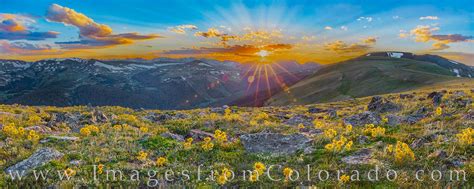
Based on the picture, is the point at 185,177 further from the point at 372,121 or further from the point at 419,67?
the point at 419,67

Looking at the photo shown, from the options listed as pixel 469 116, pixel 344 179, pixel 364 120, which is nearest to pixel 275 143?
pixel 344 179

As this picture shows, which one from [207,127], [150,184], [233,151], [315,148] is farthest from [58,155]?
[207,127]

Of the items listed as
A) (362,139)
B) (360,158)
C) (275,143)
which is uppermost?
(360,158)

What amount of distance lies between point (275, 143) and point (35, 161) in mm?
9353

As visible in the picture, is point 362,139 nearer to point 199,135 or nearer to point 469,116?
point 469,116

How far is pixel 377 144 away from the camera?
13.3 m

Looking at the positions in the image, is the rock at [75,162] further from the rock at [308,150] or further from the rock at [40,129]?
the rock at [308,150]

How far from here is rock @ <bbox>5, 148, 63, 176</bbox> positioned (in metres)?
10.6

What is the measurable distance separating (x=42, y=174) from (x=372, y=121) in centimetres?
1889

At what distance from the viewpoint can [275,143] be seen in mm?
14719

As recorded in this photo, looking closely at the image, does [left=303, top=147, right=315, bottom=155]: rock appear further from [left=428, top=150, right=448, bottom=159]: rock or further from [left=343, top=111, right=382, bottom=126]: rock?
[left=343, top=111, right=382, bottom=126]: rock

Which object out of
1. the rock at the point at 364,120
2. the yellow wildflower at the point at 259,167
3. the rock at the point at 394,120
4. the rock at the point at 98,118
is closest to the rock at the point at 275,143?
the yellow wildflower at the point at 259,167

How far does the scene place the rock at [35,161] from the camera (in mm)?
10602

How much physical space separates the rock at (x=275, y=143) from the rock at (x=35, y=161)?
7550 mm
